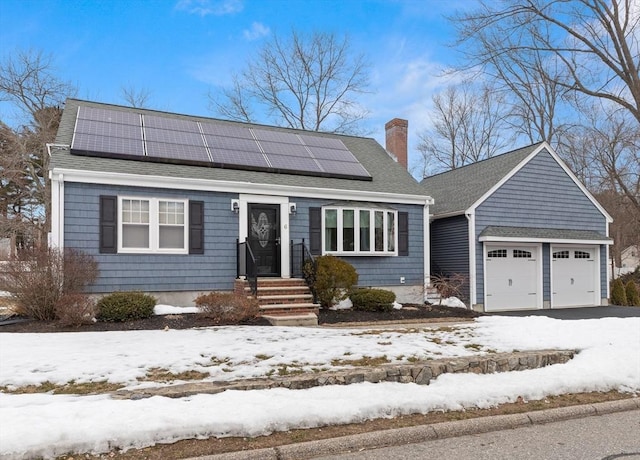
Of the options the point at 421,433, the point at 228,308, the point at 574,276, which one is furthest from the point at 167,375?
the point at 574,276

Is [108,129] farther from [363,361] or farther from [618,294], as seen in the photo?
[618,294]

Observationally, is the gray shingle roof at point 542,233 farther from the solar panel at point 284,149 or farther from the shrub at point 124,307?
the shrub at point 124,307

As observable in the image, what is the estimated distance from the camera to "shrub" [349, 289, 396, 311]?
1155cm

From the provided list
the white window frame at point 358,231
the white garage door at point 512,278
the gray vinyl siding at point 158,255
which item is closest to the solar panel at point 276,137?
the white window frame at point 358,231

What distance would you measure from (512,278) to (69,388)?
13.9 m

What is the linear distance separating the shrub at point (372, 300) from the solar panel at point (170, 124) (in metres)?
6.61

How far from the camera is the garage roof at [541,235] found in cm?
1485

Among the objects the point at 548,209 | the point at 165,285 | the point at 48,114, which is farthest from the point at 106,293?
the point at 48,114

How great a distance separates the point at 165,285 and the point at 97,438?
761 cm

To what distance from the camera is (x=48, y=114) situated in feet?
79.4

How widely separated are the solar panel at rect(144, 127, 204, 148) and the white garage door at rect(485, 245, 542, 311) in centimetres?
956

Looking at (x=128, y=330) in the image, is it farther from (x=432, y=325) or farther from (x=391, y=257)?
(x=391, y=257)

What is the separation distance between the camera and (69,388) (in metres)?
5.11

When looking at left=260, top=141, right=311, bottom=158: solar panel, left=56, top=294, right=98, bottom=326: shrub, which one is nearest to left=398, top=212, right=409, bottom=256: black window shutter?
left=260, top=141, right=311, bottom=158: solar panel
